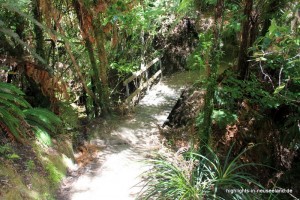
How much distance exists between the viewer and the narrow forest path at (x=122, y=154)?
4.50 metres

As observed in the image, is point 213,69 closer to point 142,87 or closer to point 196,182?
point 196,182

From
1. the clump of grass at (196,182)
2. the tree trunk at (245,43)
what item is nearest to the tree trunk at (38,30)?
the clump of grass at (196,182)

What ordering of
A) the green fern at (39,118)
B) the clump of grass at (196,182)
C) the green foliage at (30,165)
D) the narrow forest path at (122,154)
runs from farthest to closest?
1. the green fern at (39,118)
2. the narrow forest path at (122,154)
3. the green foliage at (30,165)
4. the clump of grass at (196,182)

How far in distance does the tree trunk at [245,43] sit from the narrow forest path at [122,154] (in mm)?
2261

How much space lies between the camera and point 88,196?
4.42 metres

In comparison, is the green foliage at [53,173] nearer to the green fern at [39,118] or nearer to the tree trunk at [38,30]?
the green fern at [39,118]

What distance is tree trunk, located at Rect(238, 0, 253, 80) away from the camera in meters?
5.14

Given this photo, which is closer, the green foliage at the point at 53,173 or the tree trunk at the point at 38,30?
the green foliage at the point at 53,173

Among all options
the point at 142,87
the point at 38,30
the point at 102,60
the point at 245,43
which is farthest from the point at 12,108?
the point at 142,87

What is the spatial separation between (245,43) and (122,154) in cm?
317

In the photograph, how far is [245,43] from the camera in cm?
553

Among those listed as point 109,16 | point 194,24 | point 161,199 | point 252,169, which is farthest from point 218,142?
point 194,24

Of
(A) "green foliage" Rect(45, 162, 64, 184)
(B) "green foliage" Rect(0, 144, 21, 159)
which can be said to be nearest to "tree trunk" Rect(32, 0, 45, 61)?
(B) "green foliage" Rect(0, 144, 21, 159)

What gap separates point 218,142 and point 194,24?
25.0 feet
